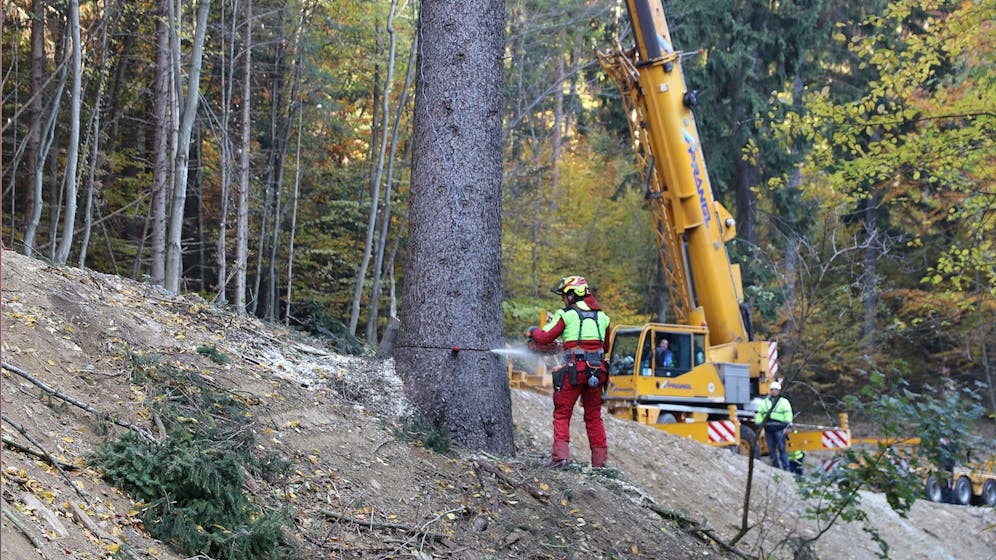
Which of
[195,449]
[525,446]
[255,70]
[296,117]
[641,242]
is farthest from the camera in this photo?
[641,242]

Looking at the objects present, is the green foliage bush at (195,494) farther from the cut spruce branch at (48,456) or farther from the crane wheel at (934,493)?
the crane wheel at (934,493)

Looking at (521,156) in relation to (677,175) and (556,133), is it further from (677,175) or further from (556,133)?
(677,175)

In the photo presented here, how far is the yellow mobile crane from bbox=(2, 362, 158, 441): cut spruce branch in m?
10.1

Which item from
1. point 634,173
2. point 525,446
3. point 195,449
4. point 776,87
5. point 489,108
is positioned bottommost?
point 525,446

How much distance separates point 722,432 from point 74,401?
11.0m

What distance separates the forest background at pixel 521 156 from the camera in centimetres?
1012

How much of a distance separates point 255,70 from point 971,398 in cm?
1612

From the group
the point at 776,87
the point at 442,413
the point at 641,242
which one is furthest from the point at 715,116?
the point at 442,413

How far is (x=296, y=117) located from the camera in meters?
20.8

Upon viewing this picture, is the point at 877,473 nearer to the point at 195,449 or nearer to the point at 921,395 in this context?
the point at 921,395

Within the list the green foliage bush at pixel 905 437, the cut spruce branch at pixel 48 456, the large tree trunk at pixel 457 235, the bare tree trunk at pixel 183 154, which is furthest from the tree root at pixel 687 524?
the bare tree trunk at pixel 183 154

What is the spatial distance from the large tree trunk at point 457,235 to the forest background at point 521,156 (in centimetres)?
270

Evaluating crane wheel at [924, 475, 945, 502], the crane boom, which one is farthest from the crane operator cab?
crane wheel at [924, 475, 945, 502]

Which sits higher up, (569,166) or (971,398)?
(569,166)
